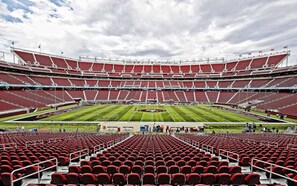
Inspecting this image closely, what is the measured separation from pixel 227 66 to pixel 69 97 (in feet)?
261

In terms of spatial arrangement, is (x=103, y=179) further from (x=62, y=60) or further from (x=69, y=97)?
(x=62, y=60)

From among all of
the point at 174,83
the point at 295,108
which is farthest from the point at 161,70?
the point at 295,108

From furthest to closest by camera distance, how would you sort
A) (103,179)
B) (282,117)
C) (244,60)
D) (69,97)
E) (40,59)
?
(244,60) → (40,59) → (69,97) → (282,117) → (103,179)

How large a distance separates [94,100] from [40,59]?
33113mm

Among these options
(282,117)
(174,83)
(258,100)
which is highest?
(174,83)

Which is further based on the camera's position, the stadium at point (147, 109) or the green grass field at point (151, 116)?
the green grass field at point (151, 116)

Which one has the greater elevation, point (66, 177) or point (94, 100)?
point (94, 100)

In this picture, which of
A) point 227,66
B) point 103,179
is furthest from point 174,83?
point 103,179

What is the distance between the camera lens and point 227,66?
92688mm

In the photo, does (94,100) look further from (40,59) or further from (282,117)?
(282,117)

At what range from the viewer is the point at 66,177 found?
216 inches

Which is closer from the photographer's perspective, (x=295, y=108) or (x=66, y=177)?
(x=66, y=177)

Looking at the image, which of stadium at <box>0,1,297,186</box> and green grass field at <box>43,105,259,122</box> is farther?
green grass field at <box>43,105,259,122</box>

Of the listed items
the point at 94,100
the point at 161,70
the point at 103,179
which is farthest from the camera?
the point at 161,70
